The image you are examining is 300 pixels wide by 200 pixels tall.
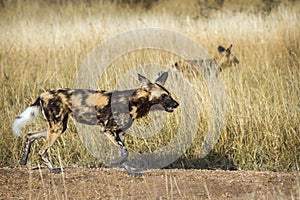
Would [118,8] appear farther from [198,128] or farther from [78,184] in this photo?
[78,184]

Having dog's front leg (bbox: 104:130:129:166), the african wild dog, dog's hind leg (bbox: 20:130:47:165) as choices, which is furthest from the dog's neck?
the african wild dog

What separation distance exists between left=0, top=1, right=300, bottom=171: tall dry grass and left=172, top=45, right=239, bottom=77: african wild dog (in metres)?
0.23

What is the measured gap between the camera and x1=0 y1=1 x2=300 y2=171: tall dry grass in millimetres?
5047

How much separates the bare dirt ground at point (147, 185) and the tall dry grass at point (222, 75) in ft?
3.02

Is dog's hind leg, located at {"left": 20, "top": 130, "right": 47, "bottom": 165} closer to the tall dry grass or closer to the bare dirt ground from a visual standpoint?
the bare dirt ground

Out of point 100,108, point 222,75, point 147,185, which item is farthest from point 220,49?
point 147,185

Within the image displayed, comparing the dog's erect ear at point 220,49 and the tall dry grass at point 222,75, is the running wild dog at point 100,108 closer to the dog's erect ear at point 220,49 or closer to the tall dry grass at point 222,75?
the tall dry grass at point 222,75

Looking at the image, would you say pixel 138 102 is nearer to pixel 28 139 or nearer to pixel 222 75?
pixel 28 139

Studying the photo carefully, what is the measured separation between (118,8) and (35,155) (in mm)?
9274

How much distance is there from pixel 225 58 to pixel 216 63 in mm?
384

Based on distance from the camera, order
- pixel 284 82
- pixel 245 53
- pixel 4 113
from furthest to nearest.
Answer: pixel 245 53 → pixel 284 82 → pixel 4 113

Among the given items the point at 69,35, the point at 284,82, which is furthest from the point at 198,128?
the point at 69,35

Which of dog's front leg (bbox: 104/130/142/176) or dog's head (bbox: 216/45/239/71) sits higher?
dog's head (bbox: 216/45/239/71)

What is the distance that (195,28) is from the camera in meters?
9.09
